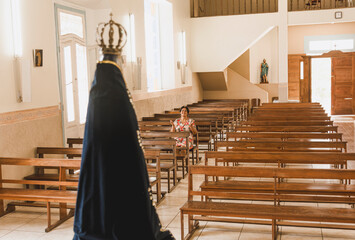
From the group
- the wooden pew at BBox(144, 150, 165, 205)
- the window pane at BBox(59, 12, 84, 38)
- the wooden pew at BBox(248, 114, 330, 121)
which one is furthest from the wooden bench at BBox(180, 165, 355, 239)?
the wooden pew at BBox(248, 114, 330, 121)

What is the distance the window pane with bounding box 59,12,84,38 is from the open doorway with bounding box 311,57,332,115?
12884 millimetres

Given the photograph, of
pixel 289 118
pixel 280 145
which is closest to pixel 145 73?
pixel 289 118

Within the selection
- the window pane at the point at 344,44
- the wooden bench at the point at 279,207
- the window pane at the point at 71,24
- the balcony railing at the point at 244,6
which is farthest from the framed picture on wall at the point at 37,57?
the window pane at the point at 344,44

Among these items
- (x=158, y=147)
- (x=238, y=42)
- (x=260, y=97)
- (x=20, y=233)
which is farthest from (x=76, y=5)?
(x=260, y=97)

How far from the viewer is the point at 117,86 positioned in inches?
95.3

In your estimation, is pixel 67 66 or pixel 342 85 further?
pixel 342 85

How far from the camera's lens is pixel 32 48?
22.3ft

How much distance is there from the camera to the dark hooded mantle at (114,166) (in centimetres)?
239

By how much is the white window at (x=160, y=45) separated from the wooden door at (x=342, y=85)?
8.18 metres

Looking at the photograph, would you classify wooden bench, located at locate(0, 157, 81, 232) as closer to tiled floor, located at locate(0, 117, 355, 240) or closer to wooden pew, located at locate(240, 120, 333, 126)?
tiled floor, located at locate(0, 117, 355, 240)

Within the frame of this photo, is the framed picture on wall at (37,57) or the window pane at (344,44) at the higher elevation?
the window pane at (344,44)

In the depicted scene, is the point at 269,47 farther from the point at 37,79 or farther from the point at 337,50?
the point at 37,79

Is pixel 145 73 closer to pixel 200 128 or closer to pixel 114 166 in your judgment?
pixel 200 128

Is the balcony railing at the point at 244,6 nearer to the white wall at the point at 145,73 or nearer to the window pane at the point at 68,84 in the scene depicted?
the white wall at the point at 145,73
